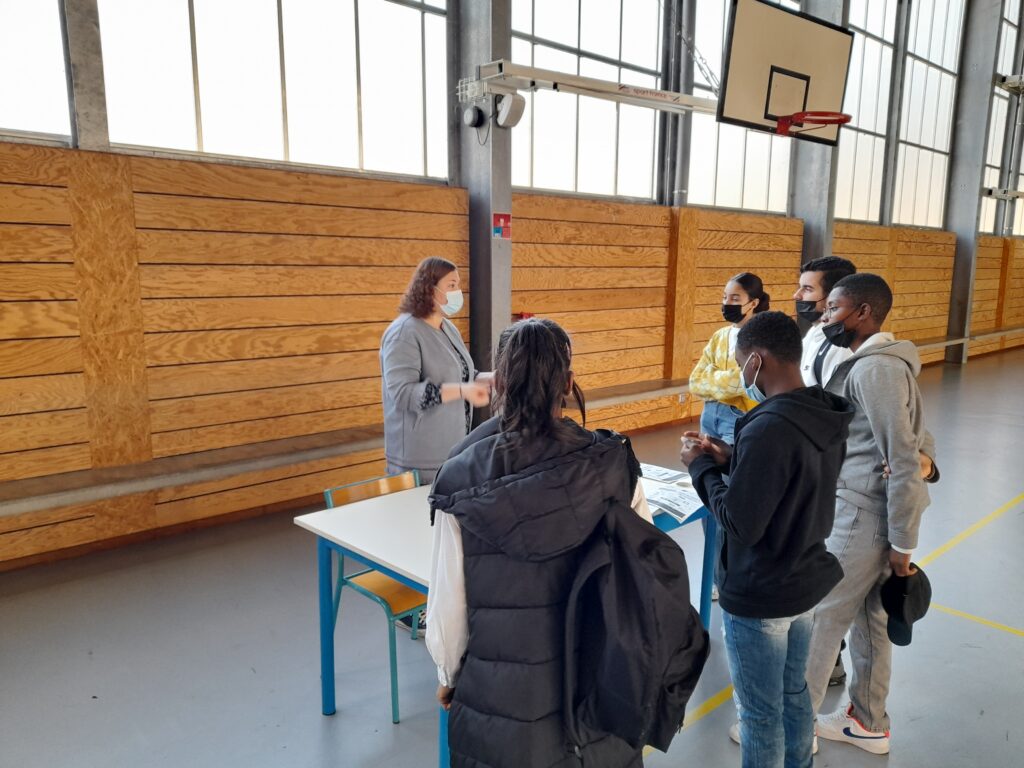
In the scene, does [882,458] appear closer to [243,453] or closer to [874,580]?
[874,580]

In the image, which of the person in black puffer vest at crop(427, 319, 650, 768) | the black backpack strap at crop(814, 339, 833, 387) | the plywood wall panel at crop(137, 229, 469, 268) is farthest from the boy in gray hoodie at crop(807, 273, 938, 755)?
the plywood wall panel at crop(137, 229, 469, 268)

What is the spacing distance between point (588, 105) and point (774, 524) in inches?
217

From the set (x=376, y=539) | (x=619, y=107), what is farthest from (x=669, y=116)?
(x=376, y=539)

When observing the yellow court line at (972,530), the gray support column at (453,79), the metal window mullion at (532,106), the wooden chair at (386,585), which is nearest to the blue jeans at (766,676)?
the wooden chair at (386,585)

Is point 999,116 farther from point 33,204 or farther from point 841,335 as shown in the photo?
point 33,204

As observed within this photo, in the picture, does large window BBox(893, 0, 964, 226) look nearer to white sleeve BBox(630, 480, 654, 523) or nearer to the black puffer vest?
white sleeve BBox(630, 480, 654, 523)

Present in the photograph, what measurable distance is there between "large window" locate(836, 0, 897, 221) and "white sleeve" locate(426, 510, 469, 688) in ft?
31.1

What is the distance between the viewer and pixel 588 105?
6.46 m

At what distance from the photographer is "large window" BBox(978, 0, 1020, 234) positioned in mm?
12008

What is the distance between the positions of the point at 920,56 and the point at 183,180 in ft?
35.8

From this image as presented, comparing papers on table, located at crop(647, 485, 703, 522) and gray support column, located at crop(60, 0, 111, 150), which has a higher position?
gray support column, located at crop(60, 0, 111, 150)

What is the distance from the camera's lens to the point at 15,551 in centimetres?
379

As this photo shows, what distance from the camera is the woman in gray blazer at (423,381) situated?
10.3ft

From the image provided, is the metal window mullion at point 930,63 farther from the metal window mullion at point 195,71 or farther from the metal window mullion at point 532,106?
the metal window mullion at point 195,71
